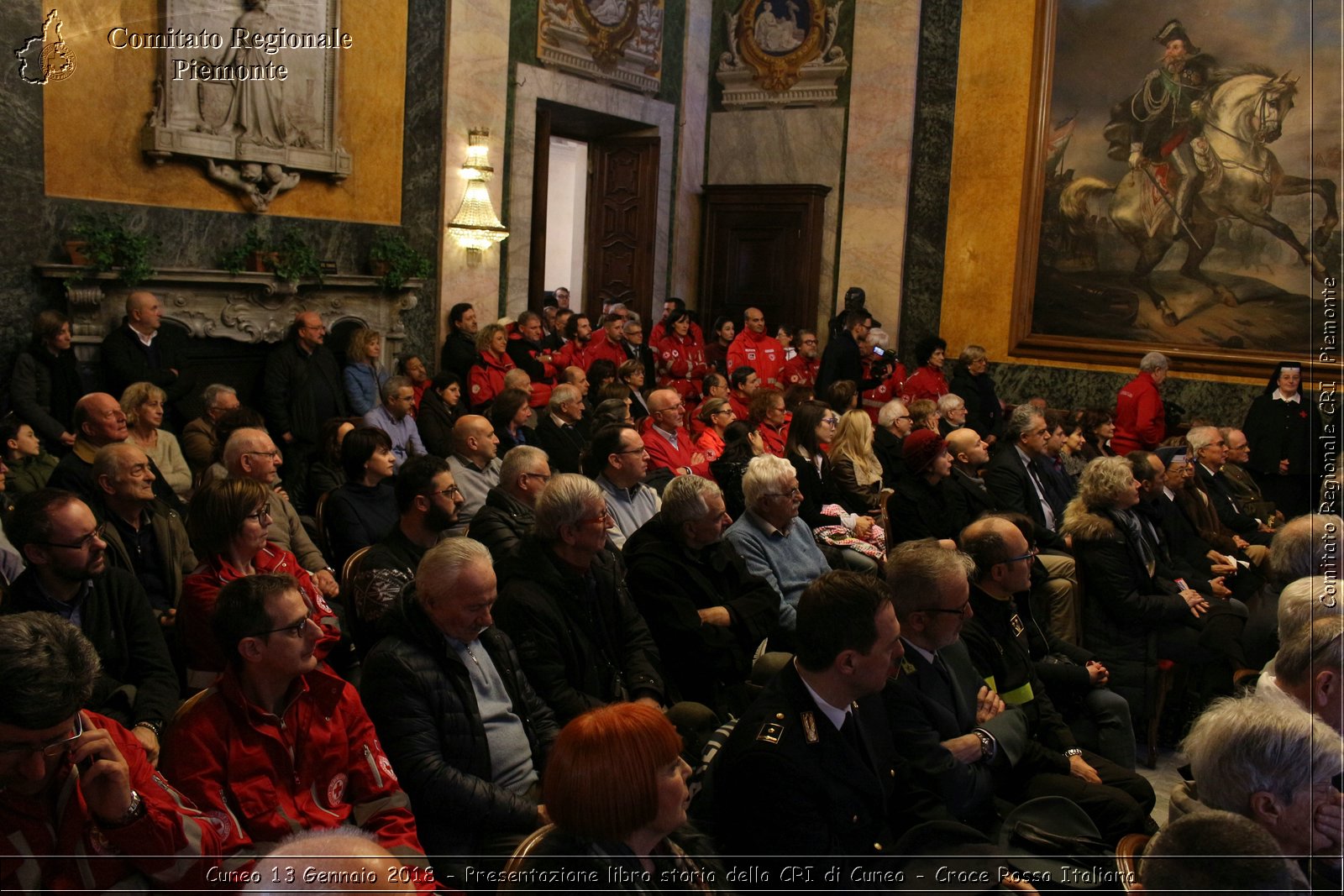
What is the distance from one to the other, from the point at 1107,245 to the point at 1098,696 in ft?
29.0

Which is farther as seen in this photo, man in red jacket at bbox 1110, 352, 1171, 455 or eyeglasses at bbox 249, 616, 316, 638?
man in red jacket at bbox 1110, 352, 1171, 455

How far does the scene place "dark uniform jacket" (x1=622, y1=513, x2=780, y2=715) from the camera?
Answer: 4328 mm

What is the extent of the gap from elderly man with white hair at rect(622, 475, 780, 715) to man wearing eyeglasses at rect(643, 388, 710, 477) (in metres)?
2.49

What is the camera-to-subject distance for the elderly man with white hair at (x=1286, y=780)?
2.44 metres

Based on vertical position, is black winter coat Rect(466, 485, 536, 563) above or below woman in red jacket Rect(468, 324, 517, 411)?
below

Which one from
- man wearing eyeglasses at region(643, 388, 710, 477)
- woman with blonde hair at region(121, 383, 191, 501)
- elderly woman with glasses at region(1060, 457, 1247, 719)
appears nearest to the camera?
elderly woman with glasses at region(1060, 457, 1247, 719)

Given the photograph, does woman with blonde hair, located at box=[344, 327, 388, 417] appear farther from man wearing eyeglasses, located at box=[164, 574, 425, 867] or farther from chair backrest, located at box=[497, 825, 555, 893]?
chair backrest, located at box=[497, 825, 555, 893]

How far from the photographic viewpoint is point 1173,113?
11812 mm

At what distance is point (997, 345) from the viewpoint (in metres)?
12.9

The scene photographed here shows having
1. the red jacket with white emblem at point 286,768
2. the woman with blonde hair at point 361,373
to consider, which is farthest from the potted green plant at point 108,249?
the red jacket with white emblem at point 286,768

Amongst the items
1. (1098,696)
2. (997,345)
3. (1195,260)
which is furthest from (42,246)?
(1195,260)

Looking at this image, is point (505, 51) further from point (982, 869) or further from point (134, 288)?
point (982, 869)

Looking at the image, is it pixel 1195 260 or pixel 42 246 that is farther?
pixel 1195 260

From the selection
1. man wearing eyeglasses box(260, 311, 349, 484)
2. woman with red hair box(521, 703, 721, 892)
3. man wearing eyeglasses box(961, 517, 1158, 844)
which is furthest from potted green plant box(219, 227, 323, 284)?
woman with red hair box(521, 703, 721, 892)
